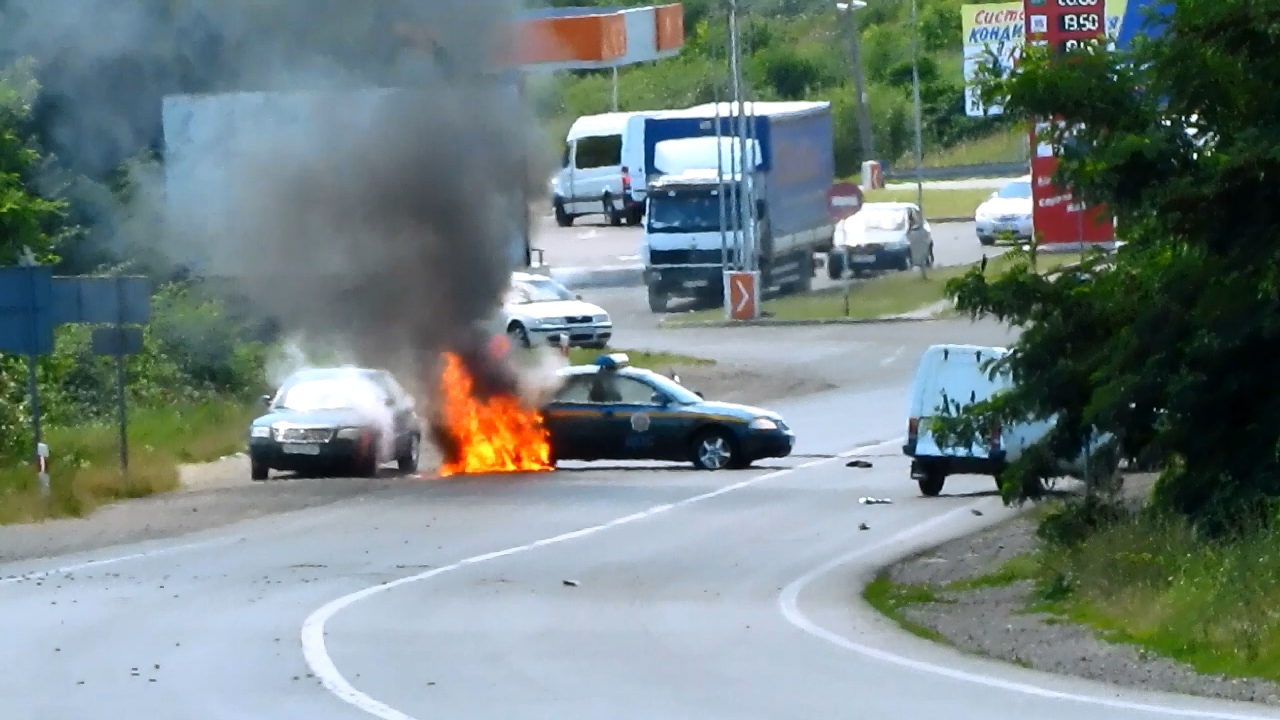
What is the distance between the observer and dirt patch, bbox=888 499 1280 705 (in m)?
13.0

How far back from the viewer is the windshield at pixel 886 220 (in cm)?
5359

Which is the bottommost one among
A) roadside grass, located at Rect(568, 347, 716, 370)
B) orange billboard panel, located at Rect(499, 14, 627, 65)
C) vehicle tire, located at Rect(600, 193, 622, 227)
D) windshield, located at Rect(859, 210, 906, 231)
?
roadside grass, located at Rect(568, 347, 716, 370)

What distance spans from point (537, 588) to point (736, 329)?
1141 inches

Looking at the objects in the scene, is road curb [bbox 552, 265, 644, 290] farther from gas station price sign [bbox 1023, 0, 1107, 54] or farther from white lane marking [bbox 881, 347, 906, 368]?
gas station price sign [bbox 1023, 0, 1107, 54]

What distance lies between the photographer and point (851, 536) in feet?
73.2

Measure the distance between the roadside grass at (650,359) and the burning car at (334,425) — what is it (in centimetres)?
1203

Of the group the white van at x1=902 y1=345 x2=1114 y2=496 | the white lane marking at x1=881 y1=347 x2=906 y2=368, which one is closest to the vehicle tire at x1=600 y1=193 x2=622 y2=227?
the white lane marking at x1=881 y1=347 x2=906 y2=368

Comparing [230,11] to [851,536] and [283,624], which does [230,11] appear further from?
[283,624]

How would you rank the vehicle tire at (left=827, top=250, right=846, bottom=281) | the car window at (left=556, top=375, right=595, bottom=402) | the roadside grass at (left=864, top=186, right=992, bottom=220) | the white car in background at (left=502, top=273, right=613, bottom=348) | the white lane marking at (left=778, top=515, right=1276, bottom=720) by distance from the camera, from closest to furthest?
1. the white lane marking at (left=778, top=515, right=1276, bottom=720)
2. the car window at (left=556, top=375, right=595, bottom=402)
3. the white car in background at (left=502, top=273, right=613, bottom=348)
4. the vehicle tire at (left=827, top=250, right=846, bottom=281)
5. the roadside grass at (left=864, top=186, right=992, bottom=220)

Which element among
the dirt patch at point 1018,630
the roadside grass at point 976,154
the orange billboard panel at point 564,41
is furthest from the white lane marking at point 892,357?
the roadside grass at point 976,154

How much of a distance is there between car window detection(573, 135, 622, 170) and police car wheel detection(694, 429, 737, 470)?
113 ft

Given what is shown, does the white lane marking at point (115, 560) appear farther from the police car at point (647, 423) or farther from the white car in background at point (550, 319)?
the white car in background at point (550, 319)

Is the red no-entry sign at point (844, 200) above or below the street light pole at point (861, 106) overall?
below

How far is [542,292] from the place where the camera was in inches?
1762
